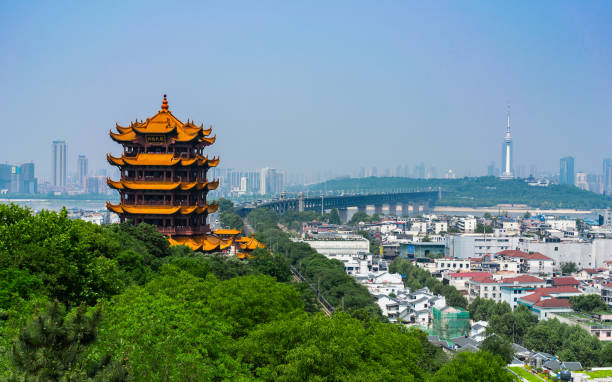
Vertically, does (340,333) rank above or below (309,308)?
above

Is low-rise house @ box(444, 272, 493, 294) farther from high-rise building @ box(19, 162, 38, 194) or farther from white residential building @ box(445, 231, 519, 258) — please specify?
high-rise building @ box(19, 162, 38, 194)

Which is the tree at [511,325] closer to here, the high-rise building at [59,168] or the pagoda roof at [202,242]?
the pagoda roof at [202,242]

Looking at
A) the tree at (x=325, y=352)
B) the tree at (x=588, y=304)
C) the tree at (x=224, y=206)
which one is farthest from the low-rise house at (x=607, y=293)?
the tree at (x=224, y=206)

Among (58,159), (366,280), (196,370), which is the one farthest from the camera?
(58,159)

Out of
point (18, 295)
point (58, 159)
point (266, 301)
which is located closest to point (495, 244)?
point (266, 301)

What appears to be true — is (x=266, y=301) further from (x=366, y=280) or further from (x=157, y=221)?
(x=366, y=280)

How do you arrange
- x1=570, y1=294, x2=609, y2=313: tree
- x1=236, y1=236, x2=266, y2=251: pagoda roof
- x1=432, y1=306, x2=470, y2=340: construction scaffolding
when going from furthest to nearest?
x1=570, y1=294, x2=609, y2=313: tree
x1=432, y1=306, x2=470, y2=340: construction scaffolding
x1=236, y1=236, x2=266, y2=251: pagoda roof

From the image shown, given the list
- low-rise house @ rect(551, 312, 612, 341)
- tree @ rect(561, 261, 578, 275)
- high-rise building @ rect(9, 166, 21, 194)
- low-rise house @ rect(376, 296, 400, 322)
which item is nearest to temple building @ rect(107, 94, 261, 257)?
low-rise house @ rect(376, 296, 400, 322)
